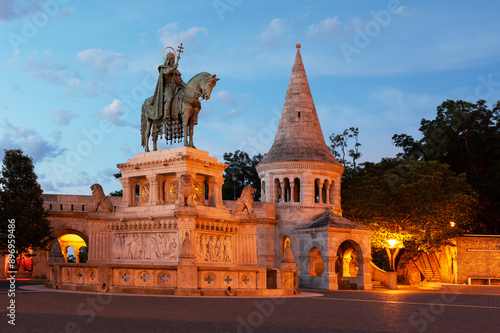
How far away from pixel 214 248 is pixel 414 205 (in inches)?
841

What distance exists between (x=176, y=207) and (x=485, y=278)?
28874 millimetres

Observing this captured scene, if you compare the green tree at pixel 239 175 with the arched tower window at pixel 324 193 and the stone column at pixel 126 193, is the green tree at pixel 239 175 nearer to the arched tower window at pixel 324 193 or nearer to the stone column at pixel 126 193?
the arched tower window at pixel 324 193

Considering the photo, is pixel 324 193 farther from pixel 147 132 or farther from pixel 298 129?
pixel 147 132

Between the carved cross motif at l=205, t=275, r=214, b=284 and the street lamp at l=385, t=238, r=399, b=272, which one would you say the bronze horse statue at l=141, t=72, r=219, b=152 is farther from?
the street lamp at l=385, t=238, r=399, b=272

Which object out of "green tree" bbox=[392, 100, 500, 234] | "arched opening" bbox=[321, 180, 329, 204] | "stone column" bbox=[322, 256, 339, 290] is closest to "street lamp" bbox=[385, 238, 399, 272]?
"stone column" bbox=[322, 256, 339, 290]

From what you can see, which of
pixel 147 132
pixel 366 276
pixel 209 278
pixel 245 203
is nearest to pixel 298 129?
pixel 366 276

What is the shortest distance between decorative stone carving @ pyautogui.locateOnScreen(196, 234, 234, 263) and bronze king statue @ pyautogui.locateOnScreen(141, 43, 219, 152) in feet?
11.8

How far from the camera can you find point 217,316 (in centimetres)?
1381

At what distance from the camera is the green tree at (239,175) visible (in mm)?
60919

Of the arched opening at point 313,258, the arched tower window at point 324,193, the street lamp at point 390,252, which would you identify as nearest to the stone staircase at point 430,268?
the street lamp at point 390,252

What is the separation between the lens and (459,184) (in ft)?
144

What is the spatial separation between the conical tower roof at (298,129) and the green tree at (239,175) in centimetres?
1603

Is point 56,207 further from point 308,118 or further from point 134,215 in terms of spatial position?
point 134,215

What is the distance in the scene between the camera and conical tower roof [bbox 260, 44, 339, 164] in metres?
43.8
